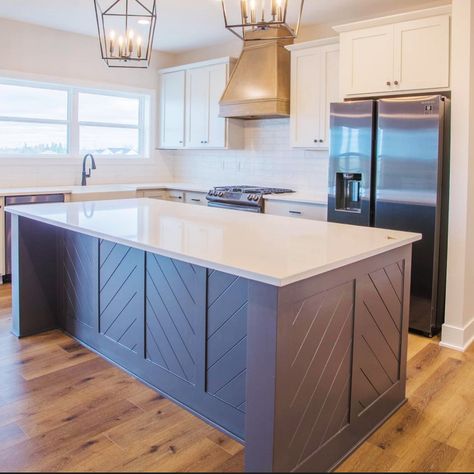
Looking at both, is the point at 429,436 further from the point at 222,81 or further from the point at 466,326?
the point at 222,81

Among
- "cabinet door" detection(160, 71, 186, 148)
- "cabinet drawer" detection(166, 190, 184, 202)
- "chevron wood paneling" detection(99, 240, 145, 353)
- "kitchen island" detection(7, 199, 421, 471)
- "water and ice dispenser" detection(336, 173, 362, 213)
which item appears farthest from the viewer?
"cabinet door" detection(160, 71, 186, 148)

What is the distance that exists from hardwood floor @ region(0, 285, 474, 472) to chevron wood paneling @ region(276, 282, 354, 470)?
0.18 meters

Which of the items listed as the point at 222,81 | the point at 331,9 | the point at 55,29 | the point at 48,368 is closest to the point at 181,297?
the point at 48,368

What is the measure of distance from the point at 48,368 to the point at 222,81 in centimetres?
375

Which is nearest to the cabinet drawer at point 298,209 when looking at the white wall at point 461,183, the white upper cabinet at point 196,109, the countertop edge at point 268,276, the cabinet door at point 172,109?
the white wall at point 461,183

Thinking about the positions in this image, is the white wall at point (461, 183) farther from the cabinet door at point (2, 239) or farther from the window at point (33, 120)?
the window at point (33, 120)

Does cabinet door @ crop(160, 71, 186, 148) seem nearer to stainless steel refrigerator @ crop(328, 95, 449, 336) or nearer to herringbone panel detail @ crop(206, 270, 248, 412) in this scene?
stainless steel refrigerator @ crop(328, 95, 449, 336)

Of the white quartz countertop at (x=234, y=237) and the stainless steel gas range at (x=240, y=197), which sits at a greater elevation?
the stainless steel gas range at (x=240, y=197)

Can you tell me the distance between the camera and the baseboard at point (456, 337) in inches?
134

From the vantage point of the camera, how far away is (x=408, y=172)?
139 inches

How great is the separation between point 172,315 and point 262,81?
3.13 meters

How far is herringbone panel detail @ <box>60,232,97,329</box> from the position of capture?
10.5 ft

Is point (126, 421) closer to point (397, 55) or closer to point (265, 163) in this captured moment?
point (397, 55)

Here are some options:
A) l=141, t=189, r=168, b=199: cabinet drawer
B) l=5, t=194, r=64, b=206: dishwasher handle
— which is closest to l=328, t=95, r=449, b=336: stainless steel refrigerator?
l=141, t=189, r=168, b=199: cabinet drawer
